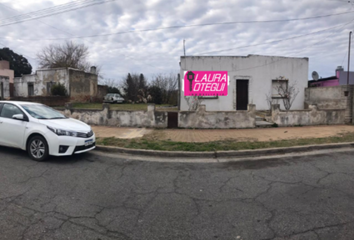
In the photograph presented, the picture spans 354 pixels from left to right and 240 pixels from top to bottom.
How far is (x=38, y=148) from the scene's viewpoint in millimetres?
5969

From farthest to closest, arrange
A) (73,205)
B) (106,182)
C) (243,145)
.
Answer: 1. (243,145)
2. (106,182)
3. (73,205)

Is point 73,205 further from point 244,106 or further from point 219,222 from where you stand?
point 244,106

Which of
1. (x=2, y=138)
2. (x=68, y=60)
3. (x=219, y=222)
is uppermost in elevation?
(x=68, y=60)

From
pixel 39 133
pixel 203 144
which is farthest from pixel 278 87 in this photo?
pixel 39 133

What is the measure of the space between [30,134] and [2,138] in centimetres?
101

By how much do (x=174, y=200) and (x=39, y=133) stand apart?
155 inches

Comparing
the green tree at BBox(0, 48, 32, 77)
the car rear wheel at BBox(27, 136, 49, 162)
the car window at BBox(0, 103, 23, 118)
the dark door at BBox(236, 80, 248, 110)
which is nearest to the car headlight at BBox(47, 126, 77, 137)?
the car rear wheel at BBox(27, 136, 49, 162)

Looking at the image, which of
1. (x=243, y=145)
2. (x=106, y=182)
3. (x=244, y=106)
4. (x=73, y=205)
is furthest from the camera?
(x=244, y=106)

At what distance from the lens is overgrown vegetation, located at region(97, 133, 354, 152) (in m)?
7.28

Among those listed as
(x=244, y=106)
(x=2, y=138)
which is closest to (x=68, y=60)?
(x=244, y=106)

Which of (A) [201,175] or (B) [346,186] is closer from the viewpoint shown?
(B) [346,186]

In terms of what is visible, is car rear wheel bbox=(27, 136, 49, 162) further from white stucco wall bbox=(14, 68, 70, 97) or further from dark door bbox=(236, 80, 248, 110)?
white stucco wall bbox=(14, 68, 70, 97)

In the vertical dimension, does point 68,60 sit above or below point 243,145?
above

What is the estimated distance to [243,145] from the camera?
7.64 meters
